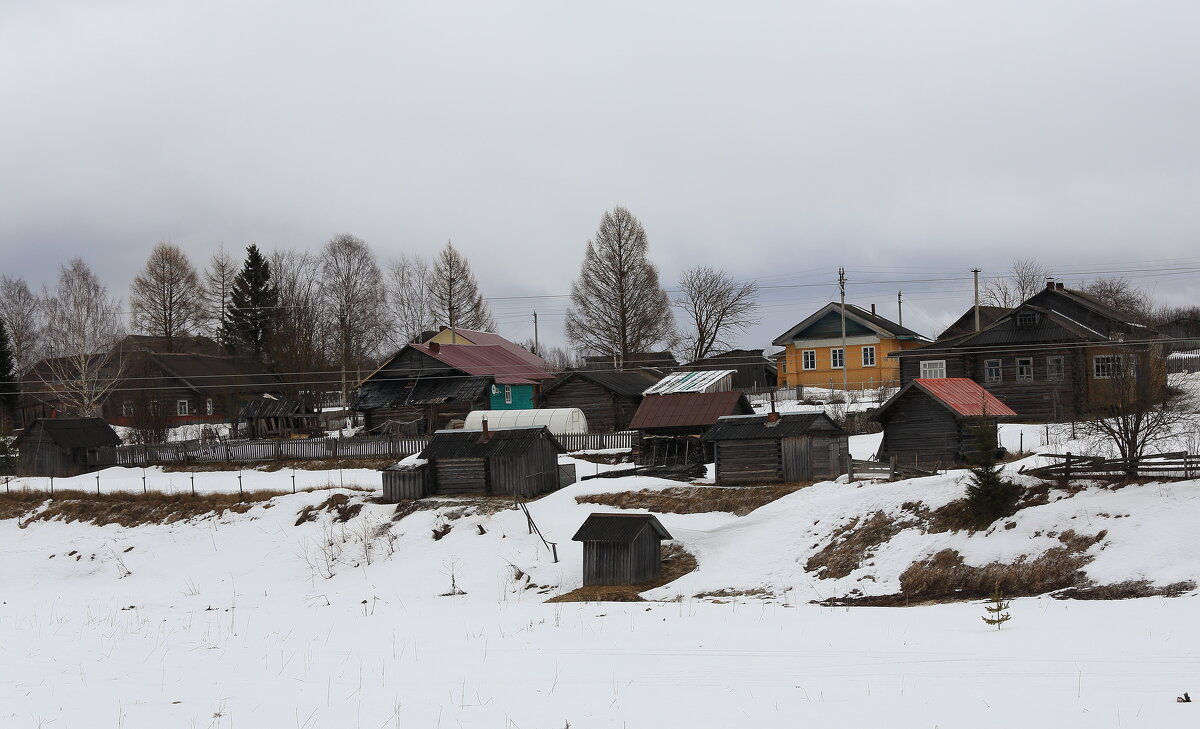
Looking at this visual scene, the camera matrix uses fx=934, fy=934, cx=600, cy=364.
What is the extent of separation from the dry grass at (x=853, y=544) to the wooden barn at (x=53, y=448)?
144ft

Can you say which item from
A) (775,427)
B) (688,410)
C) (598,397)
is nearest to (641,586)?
(775,427)

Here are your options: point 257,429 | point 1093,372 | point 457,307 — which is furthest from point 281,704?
point 457,307

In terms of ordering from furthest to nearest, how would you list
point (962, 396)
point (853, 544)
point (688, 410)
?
point (688, 410) < point (962, 396) < point (853, 544)

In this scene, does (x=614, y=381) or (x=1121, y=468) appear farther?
(x=614, y=381)

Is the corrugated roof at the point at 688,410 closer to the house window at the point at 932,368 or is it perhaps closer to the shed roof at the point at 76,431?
the house window at the point at 932,368

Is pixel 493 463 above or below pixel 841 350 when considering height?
below

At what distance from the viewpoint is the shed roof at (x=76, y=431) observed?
5184 centimetres

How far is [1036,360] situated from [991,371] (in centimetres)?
240

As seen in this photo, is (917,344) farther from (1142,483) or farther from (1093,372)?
(1142,483)

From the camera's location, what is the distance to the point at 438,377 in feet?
189

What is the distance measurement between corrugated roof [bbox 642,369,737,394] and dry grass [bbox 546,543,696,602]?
23255 mm

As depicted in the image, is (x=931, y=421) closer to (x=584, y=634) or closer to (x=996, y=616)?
(x=996, y=616)

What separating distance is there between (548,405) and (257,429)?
19.1 meters

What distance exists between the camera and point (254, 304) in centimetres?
8300
